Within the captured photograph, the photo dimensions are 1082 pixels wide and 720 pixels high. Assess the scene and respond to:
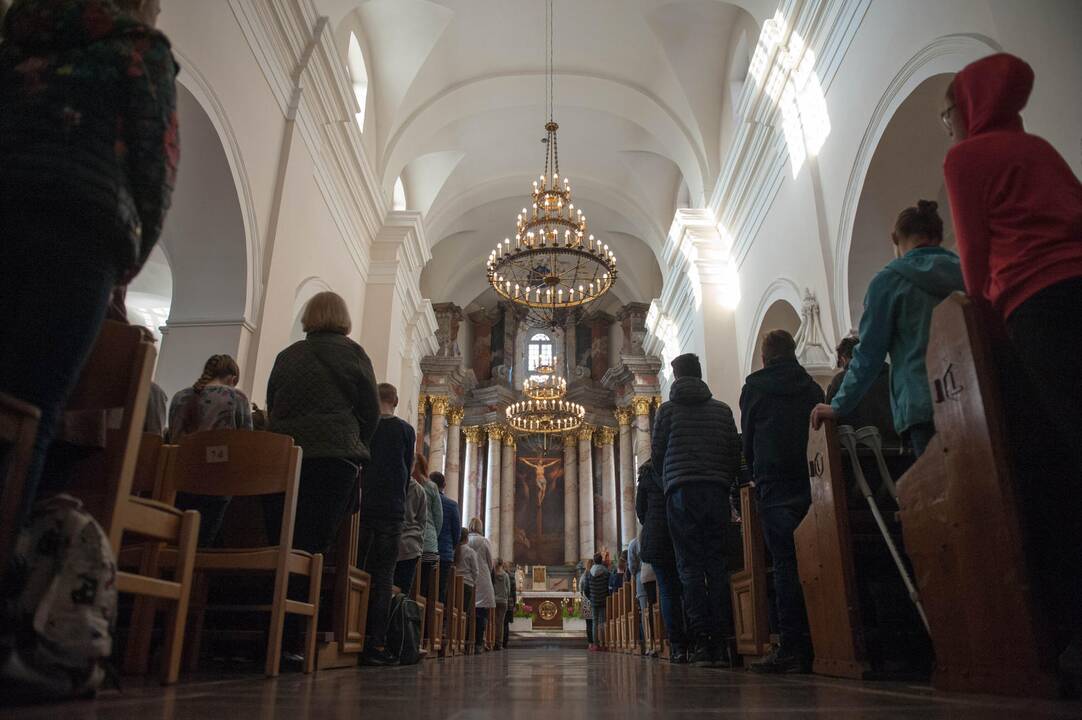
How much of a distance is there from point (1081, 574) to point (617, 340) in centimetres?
1946

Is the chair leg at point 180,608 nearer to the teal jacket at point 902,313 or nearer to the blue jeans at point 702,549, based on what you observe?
the teal jacket at point 902,313

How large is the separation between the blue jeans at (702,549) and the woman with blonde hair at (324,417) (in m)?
1.77

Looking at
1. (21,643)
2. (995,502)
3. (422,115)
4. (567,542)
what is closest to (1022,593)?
(995,502)

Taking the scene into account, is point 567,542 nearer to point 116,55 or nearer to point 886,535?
point 886,535

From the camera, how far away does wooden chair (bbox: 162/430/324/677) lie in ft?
8.61

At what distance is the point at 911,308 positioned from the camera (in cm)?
250

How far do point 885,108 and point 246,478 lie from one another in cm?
580

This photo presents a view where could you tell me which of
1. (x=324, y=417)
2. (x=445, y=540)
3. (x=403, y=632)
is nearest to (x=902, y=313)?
(x=324, y=417)

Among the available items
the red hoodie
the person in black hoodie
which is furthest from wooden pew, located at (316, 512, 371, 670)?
the red hoodie

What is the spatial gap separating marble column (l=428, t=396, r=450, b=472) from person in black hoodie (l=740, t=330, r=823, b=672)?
15.5 meters

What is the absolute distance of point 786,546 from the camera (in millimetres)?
3299

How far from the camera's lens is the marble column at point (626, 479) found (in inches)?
728

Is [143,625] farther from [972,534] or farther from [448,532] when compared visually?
[448,532]

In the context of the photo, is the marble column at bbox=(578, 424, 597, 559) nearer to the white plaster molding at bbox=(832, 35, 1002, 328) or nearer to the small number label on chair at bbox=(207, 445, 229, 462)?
the white plaster molding at bbox=(832, 35, 1002, 328)
